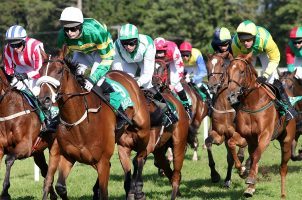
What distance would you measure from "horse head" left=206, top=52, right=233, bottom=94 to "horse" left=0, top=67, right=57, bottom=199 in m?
3.00

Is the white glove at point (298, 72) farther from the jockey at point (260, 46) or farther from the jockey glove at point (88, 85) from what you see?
the jockey glove at point (88, 85)

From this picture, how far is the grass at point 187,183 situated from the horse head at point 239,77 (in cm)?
168

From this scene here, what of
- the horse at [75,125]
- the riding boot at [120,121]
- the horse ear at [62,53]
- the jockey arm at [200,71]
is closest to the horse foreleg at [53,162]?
the horse at [75,125]

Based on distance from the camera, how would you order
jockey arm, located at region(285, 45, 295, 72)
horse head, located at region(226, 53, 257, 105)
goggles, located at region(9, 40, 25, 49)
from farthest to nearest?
jockey arm, located at region(285, 45, 295, 72) → goggles, located at region(9, 40, 25, 49) → horse head, located at region(226, 53, 257, 105)

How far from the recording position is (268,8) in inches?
2311

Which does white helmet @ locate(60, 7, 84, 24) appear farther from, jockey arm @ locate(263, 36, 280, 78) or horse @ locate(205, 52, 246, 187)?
horse @ locate(205, 52, 246, 187)

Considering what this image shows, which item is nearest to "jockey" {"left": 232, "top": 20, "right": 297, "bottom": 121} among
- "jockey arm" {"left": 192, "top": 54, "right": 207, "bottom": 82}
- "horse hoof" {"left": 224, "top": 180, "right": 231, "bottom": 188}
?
"horse hoof" {"left": 224, "top": 180, "right": 231, "bottom": 188}

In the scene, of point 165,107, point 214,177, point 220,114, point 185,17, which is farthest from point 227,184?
point 185,17

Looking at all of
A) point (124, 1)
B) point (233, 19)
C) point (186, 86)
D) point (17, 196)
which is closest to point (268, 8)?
point (233, 19)

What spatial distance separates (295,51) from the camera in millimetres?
11695

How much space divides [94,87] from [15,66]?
2344mm

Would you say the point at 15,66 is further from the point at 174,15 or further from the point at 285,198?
the point at 174,15

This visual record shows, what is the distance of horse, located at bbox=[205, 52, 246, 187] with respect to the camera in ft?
35.4

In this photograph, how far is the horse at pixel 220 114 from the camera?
1078 centimetres
